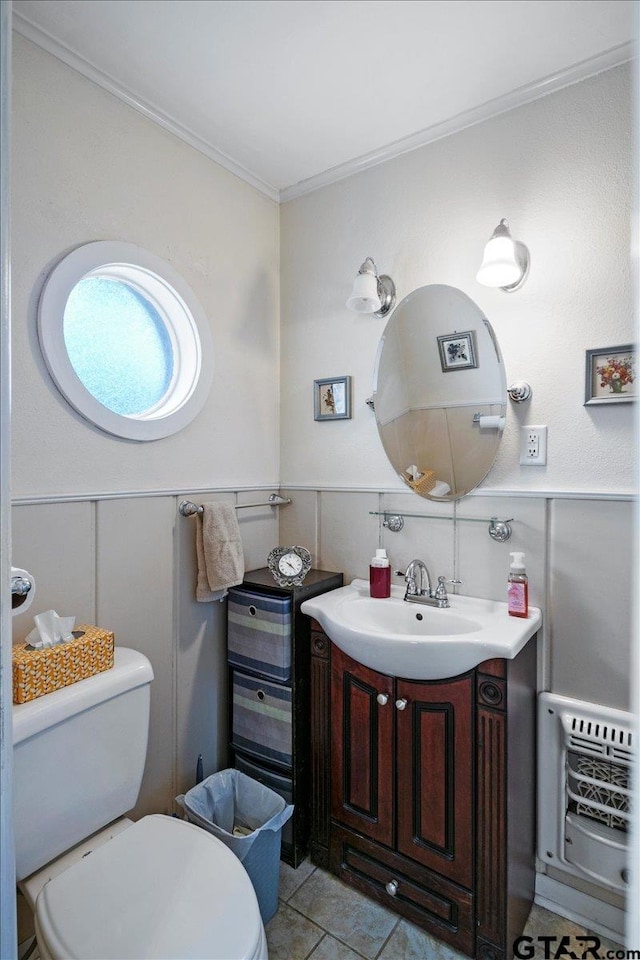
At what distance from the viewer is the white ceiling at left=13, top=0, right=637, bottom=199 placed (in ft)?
4.08

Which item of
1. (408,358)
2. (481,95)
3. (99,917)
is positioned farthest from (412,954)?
(481,95)

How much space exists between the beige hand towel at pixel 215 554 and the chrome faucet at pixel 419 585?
1.87 ft

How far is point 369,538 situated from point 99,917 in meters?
1.24

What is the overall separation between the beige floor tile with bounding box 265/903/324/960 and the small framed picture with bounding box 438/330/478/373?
1.70 metres

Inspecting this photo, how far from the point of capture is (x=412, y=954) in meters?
1.33

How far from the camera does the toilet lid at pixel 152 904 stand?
36.1 inches

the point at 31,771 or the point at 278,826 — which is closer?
the point at 31,771

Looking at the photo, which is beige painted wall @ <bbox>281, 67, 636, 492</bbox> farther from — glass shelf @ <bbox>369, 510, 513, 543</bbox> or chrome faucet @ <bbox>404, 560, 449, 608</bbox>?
chrome faucet @ <bbox>404, 560, 449, 608</bbox>

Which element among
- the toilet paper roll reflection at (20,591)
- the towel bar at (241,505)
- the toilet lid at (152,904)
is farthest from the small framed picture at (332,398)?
the toilet lid at (152,904)

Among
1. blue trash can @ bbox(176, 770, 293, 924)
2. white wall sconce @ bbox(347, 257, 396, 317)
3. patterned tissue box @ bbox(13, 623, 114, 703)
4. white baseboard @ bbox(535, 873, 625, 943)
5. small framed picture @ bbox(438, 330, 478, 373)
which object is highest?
white wall sconce @ bbox(347, 257, 396, 317)

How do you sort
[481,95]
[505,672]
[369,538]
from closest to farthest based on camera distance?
[505,672] < [481,95] < [369,538]

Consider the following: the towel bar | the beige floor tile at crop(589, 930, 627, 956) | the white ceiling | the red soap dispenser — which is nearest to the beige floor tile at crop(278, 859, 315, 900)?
the beige floor tile at crop(589, 930, 627, 956)

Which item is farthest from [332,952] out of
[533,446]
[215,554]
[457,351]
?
[457,351]

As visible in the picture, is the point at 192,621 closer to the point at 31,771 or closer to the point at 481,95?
the point at 31,771
